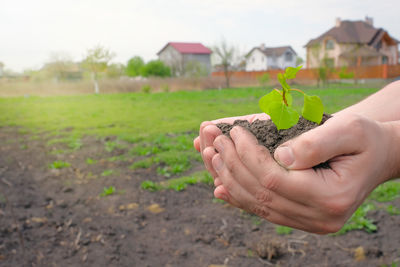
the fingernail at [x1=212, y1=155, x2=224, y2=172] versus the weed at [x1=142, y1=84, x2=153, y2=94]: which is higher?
the weed at [x1=142, y1=84, x2=153, y2=94]

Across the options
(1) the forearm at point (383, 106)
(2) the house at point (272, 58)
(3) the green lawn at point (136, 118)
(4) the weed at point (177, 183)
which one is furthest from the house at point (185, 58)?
(1) the forearm at point (383, 106)

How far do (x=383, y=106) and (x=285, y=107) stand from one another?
2.19ft

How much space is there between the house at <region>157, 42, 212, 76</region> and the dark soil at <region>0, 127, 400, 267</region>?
20851 mm

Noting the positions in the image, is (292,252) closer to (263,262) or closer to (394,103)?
(263,262)

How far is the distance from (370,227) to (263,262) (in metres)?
1.06

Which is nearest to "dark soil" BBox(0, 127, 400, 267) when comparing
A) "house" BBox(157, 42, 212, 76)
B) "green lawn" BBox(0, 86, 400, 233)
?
"green lawn" BBox(0, 86, 400, 233)

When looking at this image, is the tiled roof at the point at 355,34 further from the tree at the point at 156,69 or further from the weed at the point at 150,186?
the weed at the point at 150,186

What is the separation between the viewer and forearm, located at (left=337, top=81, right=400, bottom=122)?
137 centimetres

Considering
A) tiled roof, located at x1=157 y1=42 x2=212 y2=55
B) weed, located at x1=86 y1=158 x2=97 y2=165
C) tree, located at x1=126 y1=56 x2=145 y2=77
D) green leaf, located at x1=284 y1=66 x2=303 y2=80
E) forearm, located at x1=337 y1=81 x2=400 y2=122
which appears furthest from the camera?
tree, located at x1=126 y1=56 x2=145 y2=77

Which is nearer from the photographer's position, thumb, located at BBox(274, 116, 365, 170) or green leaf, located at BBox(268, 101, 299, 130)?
thumb, located at BBox(274, 116, 365, 170)

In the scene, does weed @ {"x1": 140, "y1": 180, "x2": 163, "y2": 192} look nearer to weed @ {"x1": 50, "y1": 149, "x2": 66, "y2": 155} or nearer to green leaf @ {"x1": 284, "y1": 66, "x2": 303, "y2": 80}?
weed @ {"x1": 50, "y1": 149, "x2": 66, "y2": 155}

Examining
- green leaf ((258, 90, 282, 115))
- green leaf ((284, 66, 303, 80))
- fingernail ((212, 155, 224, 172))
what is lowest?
fingernail ((212, 155, 224, 172))

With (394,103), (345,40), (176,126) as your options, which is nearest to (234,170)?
(394,103)

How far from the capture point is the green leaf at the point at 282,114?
1.03m
